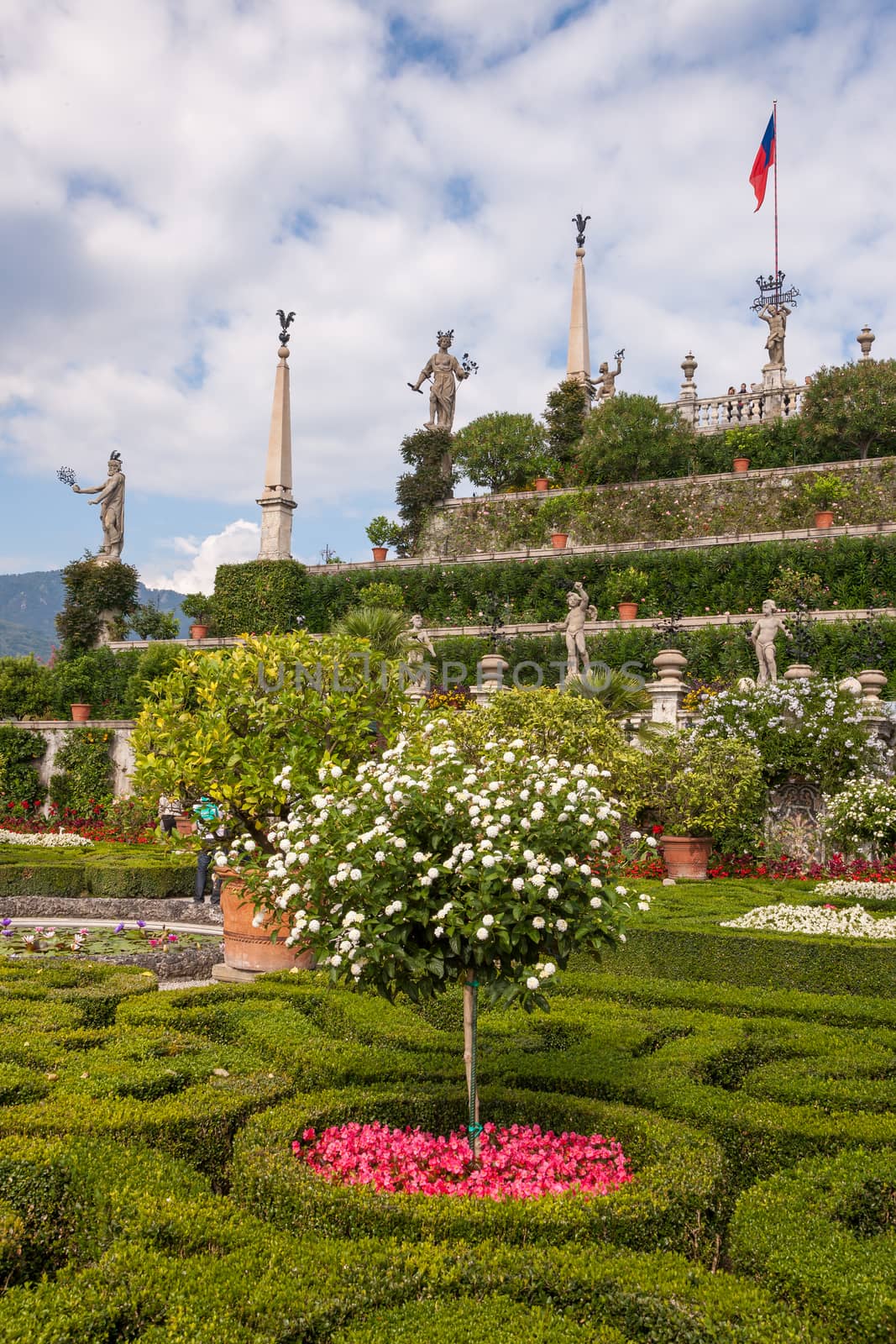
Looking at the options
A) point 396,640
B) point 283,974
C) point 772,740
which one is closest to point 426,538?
point 396,640

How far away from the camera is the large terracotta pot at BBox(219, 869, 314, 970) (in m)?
8.52

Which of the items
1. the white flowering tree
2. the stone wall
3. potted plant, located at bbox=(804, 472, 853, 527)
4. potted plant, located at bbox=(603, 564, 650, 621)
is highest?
potted plant, located at bbox=(804, 472, 853, 527)

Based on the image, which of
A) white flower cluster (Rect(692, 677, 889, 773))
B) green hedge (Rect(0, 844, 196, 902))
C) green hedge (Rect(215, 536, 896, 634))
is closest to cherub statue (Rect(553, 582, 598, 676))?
white flower cluster (Rect(692, 677, 889, 773))

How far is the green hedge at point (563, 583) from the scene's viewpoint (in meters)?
22.1

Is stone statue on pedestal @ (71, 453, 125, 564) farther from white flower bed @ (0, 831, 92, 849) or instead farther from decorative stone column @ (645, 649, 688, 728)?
decorative stone column @ (645, 649, 688, 728)

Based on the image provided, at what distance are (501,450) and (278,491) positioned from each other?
7.04m

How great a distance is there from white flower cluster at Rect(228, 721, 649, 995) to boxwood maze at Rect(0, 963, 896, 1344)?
0.89 meters

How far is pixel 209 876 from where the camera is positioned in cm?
1412

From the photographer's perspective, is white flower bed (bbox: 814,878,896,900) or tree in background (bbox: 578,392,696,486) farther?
tree in background (bbox: 578,392,696,486)

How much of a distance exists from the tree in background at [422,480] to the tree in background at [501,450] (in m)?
0.54

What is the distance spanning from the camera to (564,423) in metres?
32.3

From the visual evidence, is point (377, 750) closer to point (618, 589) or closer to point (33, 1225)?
point (33, 1225)

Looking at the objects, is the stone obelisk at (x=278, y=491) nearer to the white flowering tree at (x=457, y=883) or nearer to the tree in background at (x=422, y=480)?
the tree in background at (x=422, y=480)

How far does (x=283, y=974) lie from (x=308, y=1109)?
3073 millimetres
